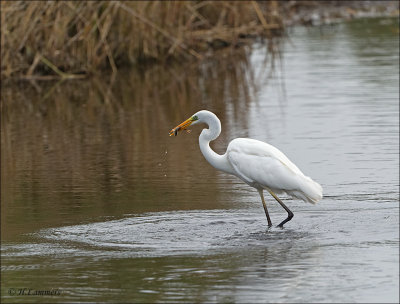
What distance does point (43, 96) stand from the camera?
17516 millimetres

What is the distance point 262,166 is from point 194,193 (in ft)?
4.28

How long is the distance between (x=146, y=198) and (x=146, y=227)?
1.11 metres

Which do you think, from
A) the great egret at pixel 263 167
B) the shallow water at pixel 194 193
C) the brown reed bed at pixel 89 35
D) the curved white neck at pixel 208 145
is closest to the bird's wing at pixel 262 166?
the great egret at pixel 263 167

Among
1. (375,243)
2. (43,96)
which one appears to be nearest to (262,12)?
(43,96)

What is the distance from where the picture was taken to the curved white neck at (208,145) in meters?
9.05

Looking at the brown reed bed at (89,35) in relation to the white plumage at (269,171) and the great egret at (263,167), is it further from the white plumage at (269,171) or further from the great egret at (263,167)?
the white plumage at (269,171)

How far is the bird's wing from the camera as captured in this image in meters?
8.81

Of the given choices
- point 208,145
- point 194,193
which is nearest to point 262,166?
point 208,145

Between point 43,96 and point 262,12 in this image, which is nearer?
point 43,96

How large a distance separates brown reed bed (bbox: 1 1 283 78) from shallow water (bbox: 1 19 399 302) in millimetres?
574

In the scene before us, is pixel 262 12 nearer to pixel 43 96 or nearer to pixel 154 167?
pixel 43 96

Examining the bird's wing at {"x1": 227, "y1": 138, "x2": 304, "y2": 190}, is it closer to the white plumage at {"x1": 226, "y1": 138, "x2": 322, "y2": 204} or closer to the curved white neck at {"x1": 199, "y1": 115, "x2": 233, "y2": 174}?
the white plumage at {"x1": 226, "y1": 138, "x2": 322, "y2": 204}

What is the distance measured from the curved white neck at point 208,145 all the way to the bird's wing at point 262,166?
0.48 ft

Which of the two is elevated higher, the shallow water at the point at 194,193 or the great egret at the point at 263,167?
the great egret at the point at 263,167
